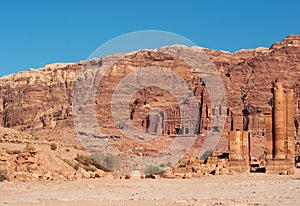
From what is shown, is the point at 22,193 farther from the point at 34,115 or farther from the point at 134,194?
the point at 34,115

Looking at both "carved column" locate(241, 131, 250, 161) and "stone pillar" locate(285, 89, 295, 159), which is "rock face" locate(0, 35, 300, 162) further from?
"stone pillar" locate(285, 89, 295, 159)

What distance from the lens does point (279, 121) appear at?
3478 cm

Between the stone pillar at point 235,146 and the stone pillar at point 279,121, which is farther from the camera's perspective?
the stone pillar at point 235,146

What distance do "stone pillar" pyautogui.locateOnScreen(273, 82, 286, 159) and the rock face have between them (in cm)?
6129

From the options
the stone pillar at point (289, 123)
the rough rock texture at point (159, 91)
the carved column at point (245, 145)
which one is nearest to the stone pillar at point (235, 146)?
the carved column at point (245, 145)

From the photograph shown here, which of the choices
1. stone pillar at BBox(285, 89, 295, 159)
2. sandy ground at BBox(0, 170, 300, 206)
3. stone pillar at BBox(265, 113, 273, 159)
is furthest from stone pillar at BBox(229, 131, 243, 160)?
sandy ground at BBox(0, 170, 300, 206)

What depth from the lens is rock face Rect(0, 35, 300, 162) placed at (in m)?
110

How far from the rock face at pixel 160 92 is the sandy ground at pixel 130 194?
75819mm

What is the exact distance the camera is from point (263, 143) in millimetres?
90688

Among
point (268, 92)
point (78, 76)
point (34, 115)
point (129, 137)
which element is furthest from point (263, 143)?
point (78, 76)

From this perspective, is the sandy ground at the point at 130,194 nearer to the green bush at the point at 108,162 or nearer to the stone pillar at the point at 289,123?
the stone pillar at the point at 289,123

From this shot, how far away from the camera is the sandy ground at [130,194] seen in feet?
52.2

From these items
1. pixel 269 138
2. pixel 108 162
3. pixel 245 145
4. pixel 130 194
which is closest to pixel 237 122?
pixel 108 162

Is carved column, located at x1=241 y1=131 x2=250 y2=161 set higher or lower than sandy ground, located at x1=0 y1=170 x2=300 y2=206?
higher
